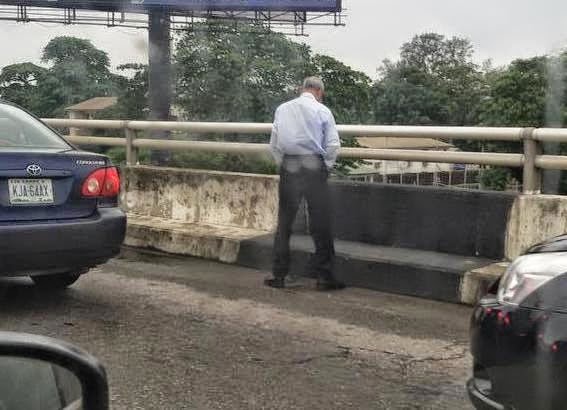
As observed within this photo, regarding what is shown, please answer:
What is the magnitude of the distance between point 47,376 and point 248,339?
2942mm

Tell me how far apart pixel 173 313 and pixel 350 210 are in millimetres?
2153

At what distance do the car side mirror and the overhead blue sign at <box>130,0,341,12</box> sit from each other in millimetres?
28507

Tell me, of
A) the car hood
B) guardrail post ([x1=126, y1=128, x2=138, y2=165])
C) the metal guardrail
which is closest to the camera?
the car hood

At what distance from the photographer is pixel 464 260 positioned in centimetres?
570

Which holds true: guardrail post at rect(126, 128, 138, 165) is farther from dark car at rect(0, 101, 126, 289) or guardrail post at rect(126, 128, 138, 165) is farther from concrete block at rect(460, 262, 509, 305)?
concrete block at rect(460, 262, 509, 305)

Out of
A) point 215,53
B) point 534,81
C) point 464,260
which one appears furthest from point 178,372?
point 534,81

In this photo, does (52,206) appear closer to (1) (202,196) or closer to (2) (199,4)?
(1) (202,196)

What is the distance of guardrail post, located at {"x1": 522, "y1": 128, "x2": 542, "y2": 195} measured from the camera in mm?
5273

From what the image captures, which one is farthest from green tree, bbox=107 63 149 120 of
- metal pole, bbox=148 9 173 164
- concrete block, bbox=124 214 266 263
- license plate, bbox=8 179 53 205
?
license plate, bbox=8 179 53 205

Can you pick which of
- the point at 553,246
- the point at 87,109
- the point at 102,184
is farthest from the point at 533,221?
the point at 87,109

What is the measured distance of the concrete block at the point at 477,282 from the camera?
16.9ft

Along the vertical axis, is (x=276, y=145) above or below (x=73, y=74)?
below

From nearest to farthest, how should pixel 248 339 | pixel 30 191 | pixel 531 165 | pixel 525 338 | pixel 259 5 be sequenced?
pixel 525 338 → pixel 248 339 → pixel 30 191 → pixel 531 165 → pixel 259 5

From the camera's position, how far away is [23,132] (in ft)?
16.9
